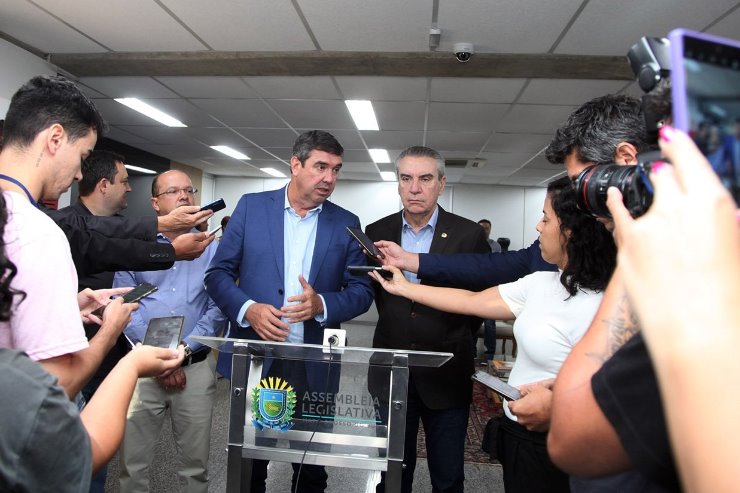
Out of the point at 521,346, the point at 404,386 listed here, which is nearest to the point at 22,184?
the point at 404,386

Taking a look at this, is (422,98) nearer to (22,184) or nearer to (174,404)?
(174,404)

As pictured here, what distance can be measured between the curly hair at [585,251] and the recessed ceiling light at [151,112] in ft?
16.6

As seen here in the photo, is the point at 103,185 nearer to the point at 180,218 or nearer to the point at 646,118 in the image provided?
the point at 180,218

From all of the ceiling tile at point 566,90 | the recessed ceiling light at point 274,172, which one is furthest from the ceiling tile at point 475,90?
the recessed ceiling light at point 274,172

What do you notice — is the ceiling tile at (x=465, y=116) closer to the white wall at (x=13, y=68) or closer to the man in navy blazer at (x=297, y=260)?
the man in navy blazer at (x=297, y=260)

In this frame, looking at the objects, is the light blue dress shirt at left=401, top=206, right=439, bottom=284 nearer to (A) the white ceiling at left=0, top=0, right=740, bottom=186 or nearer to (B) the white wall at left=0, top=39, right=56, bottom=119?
(A) the white ceiling at left=0, top=0, right=740, bottom=186

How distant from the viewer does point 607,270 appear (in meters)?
1.31

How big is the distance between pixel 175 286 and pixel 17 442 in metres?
1.75

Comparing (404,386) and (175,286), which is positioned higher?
(175,286)

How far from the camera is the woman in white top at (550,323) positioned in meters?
1.28

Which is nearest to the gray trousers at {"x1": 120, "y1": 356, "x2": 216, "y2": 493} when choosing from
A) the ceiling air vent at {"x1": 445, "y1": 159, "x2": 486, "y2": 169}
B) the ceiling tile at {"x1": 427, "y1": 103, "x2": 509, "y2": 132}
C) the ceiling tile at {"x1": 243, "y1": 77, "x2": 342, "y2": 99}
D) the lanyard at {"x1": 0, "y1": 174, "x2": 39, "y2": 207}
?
the lanyard at {"x1": 0, "y1": 174, "x2": 39, "y2": 207}

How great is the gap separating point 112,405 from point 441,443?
1421 mm

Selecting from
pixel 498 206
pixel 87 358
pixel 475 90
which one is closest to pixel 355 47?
pixel 475 90

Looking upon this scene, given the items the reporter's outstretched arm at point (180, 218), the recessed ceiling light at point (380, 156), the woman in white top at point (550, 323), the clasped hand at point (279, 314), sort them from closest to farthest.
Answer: the woman in white top at point (550, 323)
the clasped hand at point (279, 314)
the reporter's outstretched arm at point (180, 218)
the recessed ceiling light at point (380, 156)
